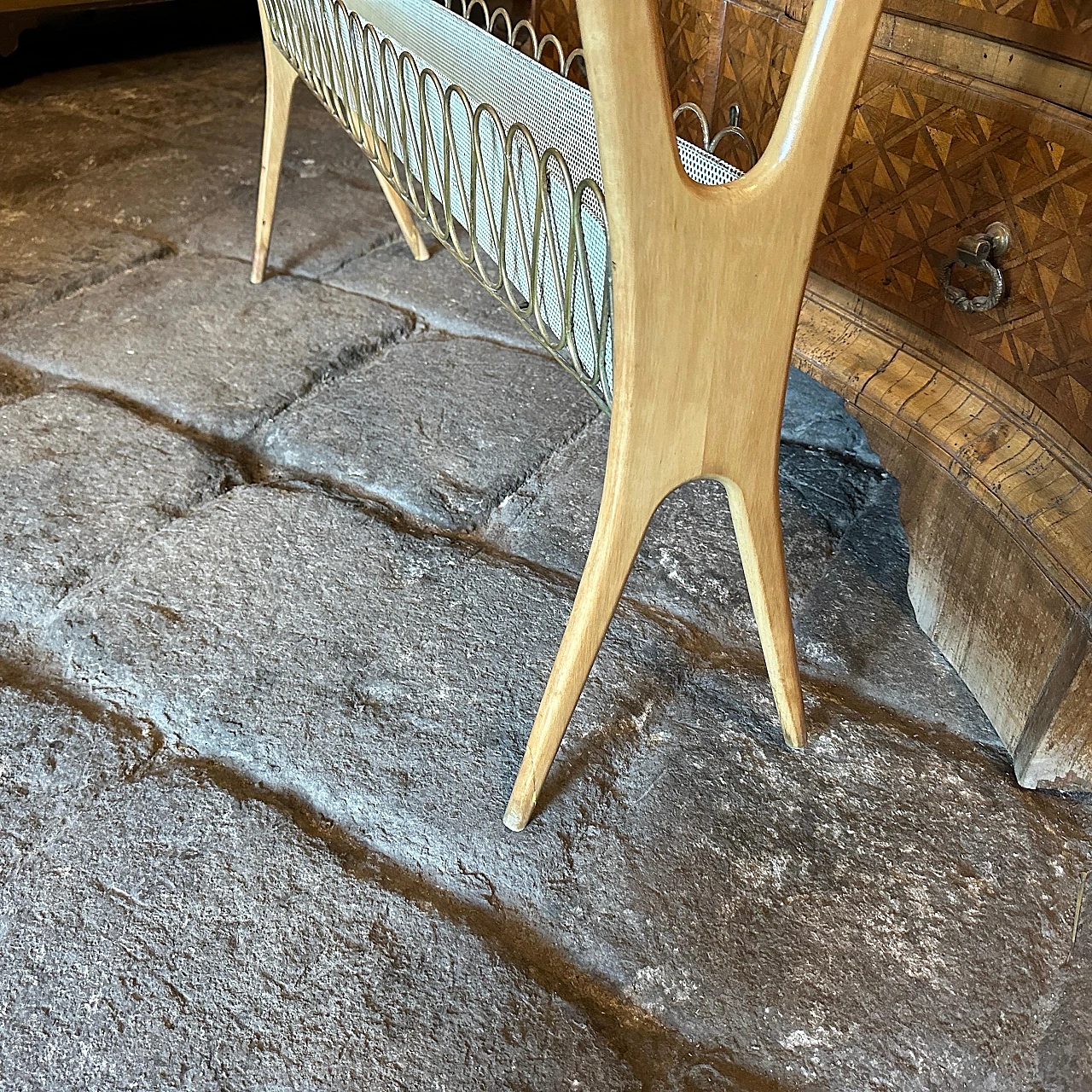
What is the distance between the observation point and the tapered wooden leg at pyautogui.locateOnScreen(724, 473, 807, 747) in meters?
0.99

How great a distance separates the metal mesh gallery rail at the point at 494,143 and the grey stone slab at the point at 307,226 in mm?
609

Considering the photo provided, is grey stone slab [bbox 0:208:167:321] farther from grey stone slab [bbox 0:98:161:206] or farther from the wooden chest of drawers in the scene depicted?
the wooden chest of drawers

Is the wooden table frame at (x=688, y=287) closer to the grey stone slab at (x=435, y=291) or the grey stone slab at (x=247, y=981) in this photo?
the grey stone slab at (x=247, y=981)

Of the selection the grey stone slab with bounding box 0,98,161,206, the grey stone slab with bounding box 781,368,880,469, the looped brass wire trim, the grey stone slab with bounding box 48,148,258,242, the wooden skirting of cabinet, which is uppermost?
the wooden skirting of cabinet

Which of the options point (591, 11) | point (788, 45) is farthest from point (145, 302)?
point (591, 11)

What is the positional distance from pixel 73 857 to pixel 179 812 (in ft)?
0.36

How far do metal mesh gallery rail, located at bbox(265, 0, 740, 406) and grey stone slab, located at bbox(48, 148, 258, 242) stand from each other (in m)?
0.84

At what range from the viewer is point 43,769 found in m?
1.14

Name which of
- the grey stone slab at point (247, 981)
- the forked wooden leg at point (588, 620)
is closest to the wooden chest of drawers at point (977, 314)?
the forked wooden leg at point (588, 620)

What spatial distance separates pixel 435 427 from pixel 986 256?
94 cm

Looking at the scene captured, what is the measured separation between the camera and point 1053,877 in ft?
3.51

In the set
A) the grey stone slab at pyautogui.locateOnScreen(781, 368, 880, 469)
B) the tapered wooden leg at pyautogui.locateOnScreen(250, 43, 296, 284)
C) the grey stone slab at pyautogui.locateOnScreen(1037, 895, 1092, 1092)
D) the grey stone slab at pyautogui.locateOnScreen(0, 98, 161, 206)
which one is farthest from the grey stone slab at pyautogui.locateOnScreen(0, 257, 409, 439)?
the grey stone slab at pyautogui.locateOnScreen(1037, 895, 1092, 1092)

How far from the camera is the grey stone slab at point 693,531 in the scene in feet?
4.65

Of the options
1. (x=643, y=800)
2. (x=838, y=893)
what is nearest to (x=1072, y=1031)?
(x=838, y=893)
